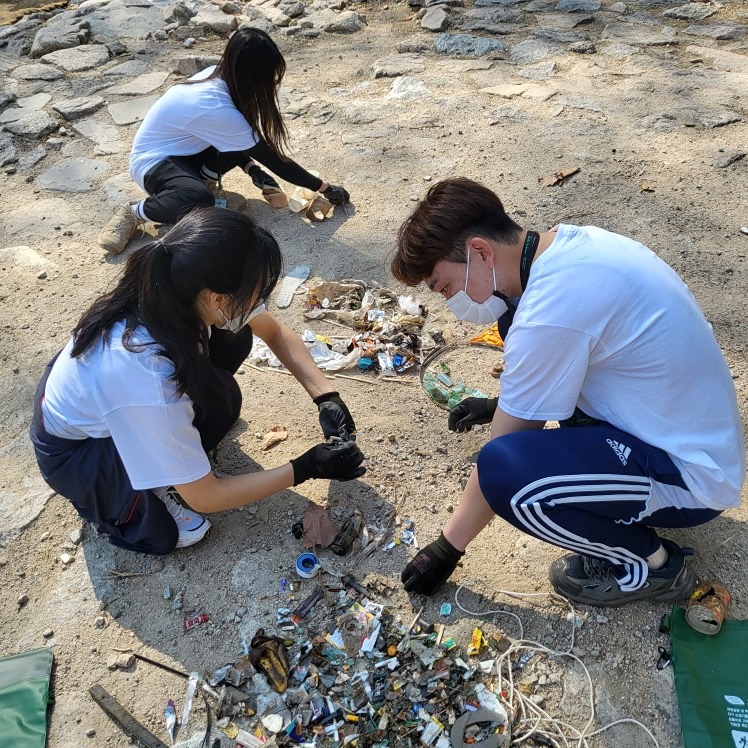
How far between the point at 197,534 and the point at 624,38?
562cm

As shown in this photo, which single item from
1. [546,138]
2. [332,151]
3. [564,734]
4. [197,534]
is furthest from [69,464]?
[546,138]

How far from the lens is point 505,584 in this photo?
8.04ft

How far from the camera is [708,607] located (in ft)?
7.27

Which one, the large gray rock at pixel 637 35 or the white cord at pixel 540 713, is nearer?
the white cord at pixel 540 713

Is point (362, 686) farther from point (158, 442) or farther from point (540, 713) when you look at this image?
point (158, 442)

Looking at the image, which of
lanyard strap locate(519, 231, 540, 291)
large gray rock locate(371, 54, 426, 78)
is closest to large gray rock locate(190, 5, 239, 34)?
large gray rock locate(371, 54, 426, 78)

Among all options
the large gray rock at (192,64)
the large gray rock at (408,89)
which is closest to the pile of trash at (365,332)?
the large gray rock at (408,89)

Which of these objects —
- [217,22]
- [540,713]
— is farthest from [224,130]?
[217,22]

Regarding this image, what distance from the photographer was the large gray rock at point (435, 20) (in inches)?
255

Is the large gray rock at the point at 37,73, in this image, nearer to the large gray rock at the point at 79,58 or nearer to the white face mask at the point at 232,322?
the large gray rock at the point at 79,58

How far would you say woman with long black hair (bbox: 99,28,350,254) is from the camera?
386cm

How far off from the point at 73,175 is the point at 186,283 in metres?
3.66

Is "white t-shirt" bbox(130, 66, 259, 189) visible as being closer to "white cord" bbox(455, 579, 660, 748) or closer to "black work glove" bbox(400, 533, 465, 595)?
"black work glove" bbox(400, 533, 465, 595)

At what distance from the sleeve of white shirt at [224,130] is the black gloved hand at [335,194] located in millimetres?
531
